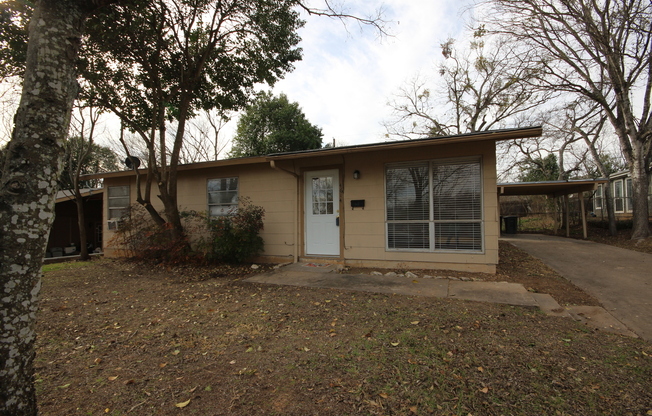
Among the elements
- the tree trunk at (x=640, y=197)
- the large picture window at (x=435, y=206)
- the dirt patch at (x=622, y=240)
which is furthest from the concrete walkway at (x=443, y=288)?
the tree trunk at (x=640, y=197)

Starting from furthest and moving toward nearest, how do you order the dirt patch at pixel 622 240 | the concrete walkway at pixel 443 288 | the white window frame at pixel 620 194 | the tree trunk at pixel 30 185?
the white window frame at pixel 620 194 → the dirt patch at pixel 622 240 → the concrete walkway at pixel 443 288 → the tree trunk at pixel 30 185

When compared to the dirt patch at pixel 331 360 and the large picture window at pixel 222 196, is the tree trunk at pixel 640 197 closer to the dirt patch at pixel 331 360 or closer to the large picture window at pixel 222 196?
the dirt patch at pixel 331 360

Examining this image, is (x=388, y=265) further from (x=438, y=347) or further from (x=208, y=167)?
(x=208, y=167)

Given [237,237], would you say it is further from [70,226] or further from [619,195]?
[619,195]

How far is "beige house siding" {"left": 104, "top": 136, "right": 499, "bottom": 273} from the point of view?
5.39 metres

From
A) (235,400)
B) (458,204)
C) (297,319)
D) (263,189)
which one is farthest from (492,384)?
(263,189)

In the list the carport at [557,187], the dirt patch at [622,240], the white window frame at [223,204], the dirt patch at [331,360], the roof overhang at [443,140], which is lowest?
the dirt patch at [331,360]

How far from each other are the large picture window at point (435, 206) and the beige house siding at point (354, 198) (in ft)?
0.43

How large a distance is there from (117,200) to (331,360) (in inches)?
365

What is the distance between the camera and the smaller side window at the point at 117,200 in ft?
29.8

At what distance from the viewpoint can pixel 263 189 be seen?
283 inches

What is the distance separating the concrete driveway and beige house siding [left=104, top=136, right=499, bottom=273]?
155 centimetres

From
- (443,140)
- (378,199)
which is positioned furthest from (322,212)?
(443,140)

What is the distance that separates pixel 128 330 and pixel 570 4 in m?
13.5
